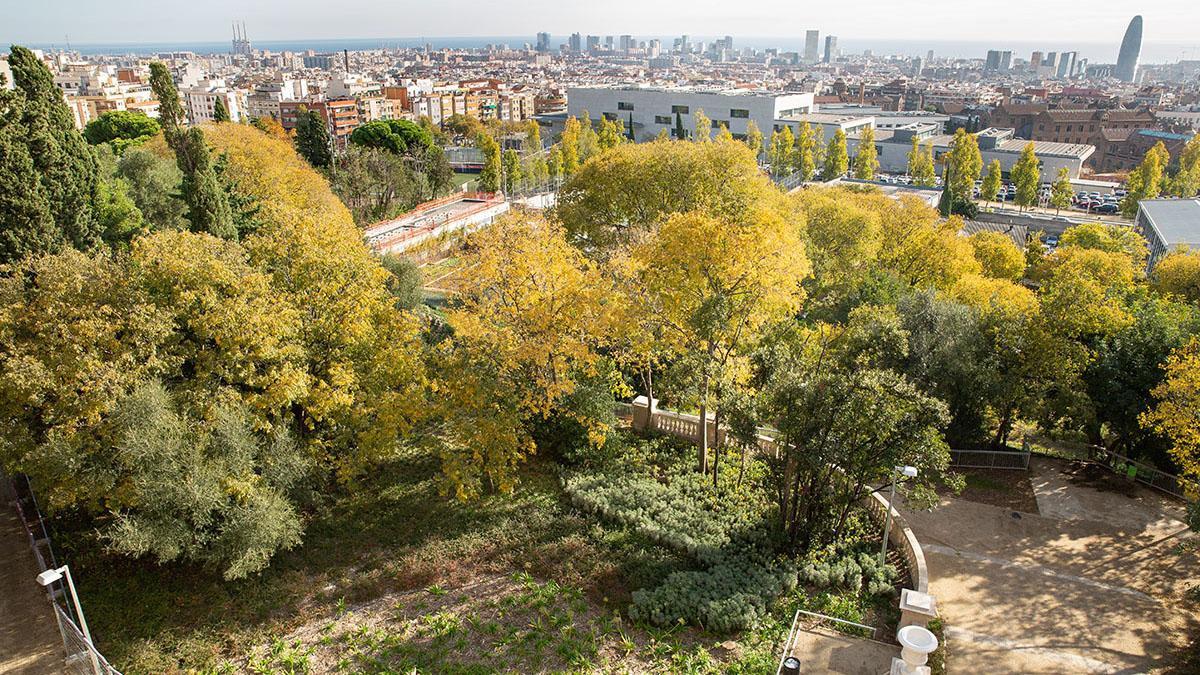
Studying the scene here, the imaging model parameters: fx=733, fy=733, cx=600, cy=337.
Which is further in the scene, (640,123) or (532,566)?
(640,123)

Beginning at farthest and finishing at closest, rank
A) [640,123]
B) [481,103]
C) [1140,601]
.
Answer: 1. [481,103]
2. [640,123]
3. [1140,601]

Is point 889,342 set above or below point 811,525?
above

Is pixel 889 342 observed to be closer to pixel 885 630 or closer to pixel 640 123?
pixel 885 630

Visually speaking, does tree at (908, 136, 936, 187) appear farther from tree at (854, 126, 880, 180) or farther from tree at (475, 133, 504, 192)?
tree at (475, 133, 504, 192)

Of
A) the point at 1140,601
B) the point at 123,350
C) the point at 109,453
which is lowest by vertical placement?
the point at 1140,601

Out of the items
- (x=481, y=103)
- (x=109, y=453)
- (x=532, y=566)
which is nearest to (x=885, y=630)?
(x=532, y=566)

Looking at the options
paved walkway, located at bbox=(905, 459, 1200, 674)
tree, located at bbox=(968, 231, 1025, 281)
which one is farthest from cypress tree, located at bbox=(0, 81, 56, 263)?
tree, located at bbox=(968, 231, 1025, 281)
